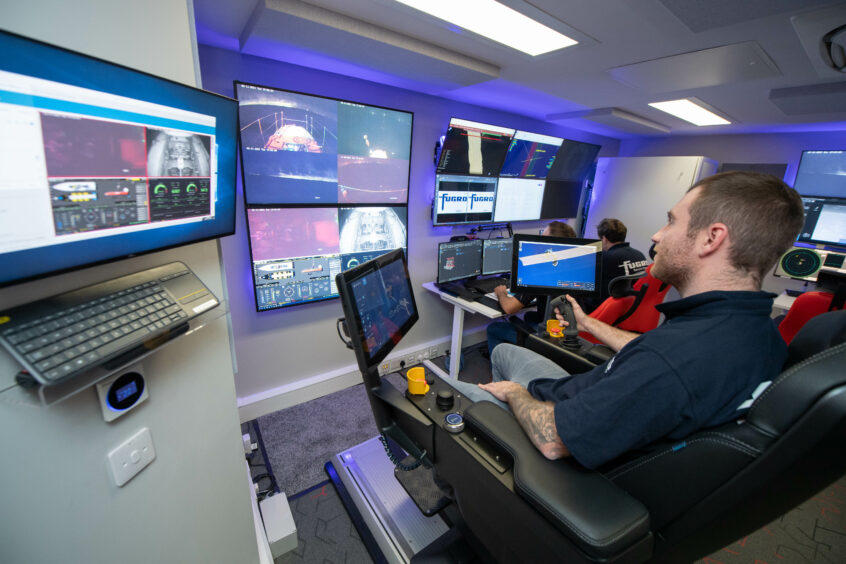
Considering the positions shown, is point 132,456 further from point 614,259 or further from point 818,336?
point 614,259

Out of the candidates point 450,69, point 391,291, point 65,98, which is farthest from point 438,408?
point 450,69

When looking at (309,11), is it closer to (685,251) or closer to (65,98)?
(65,98)

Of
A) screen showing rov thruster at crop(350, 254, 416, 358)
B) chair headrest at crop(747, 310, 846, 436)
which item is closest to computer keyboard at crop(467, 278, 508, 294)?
screen showing rov thruster at crop(350, 254, 416, 358)

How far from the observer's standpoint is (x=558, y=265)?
83.3 inches

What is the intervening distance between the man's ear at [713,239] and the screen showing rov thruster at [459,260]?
1.89m

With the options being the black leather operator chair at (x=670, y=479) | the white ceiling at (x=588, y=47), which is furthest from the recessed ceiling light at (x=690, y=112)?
the black leather operator chair at (x=670, y=479)

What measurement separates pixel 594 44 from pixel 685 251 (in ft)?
4.03

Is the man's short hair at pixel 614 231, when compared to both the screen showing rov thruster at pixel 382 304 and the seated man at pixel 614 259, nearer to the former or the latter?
the seated man at pixel 614 259

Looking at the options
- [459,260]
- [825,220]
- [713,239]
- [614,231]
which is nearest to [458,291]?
[459,260]

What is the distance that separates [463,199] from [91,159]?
2.61 m

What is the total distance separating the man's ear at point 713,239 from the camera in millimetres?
919

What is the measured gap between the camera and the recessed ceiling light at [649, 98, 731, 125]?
2.70 m

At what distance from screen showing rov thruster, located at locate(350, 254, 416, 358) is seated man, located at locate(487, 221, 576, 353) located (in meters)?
1.28

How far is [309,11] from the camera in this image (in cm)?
140
